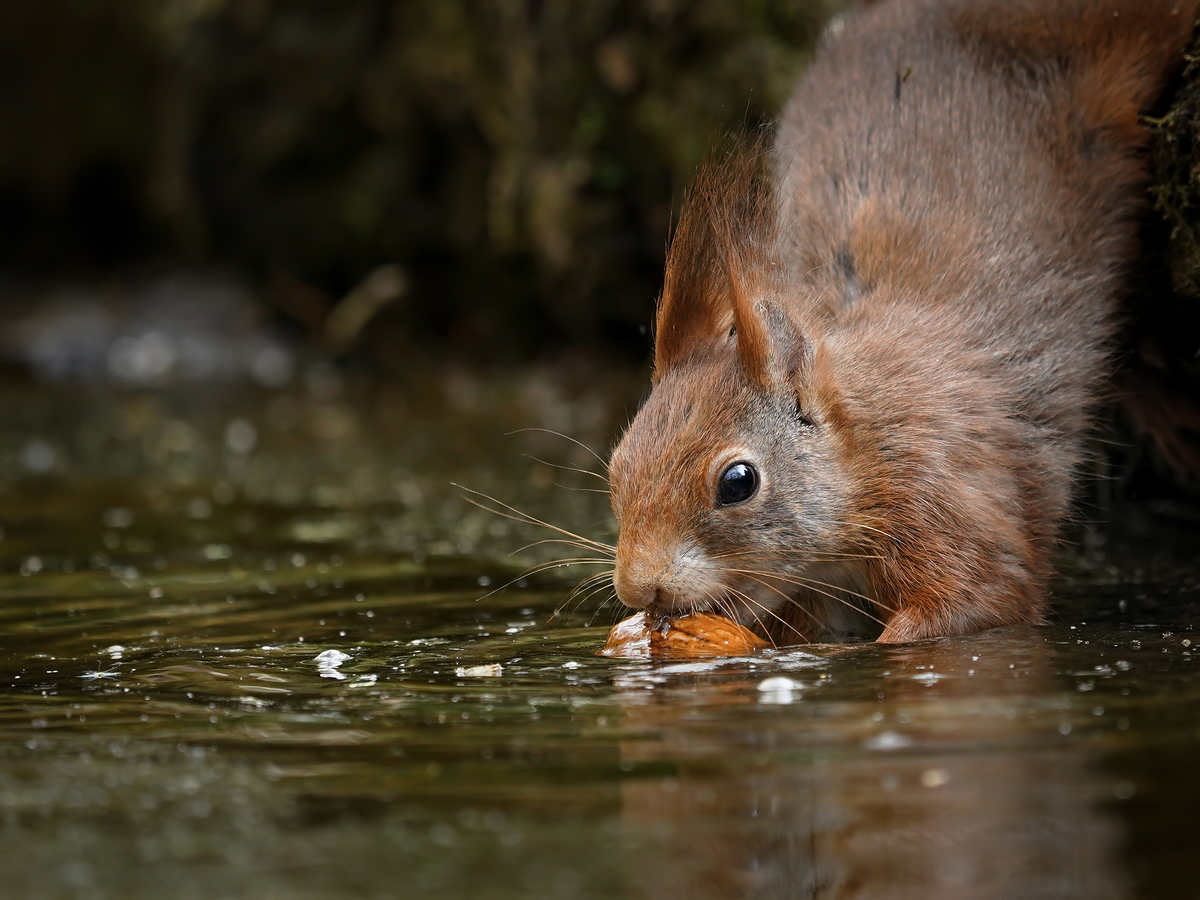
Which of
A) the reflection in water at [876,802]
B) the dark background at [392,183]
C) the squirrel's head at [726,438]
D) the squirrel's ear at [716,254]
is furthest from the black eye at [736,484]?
the dark background at [392,183]

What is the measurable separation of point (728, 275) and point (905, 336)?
2.01ft

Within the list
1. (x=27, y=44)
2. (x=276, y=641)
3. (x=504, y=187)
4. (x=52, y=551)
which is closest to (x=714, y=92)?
(x=504, y=187)

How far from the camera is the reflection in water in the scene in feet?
6.95

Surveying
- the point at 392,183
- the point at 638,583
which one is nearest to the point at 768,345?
the point at 638,583

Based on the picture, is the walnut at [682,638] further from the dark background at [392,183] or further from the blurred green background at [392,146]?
the blurred green background at [392,146]

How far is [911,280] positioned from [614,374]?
531 cm

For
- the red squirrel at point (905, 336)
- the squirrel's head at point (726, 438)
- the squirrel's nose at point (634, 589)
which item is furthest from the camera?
the red squirrel at point (905, 336)

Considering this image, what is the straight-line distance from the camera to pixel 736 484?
4.07 meters

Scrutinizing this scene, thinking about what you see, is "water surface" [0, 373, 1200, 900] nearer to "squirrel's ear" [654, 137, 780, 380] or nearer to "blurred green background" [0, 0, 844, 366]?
"squirrel's ear" [654, 137, 780, 380]

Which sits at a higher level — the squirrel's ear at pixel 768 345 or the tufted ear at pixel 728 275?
the tufted ear at pixel 728 275

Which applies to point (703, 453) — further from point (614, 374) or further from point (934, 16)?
point (614, 374)

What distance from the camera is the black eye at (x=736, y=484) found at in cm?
405

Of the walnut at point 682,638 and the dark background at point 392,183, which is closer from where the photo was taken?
the walnut at point 682,638

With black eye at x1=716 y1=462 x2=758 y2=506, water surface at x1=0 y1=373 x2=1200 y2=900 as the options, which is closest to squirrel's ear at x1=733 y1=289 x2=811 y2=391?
black eye at x1=716 y1=462 x2=758 y2=506
